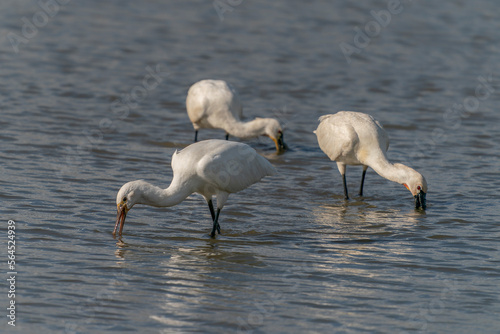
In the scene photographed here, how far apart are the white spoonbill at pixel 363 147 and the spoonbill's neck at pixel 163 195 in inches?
127

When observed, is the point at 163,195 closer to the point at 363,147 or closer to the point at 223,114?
the point at 363,147

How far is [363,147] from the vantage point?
1203 cm

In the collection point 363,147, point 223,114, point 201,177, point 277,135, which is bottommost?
point 201,177

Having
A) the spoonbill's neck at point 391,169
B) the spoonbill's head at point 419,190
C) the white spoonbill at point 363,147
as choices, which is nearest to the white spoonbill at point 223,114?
the white spoonbill at point 363,147

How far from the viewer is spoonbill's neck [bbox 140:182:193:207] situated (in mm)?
9336

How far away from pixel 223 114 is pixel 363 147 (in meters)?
3.60

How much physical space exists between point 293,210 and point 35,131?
17.0 ft

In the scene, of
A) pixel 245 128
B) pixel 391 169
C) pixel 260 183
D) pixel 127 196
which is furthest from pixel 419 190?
pixel 245 128

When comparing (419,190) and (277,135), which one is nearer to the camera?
(419,190)

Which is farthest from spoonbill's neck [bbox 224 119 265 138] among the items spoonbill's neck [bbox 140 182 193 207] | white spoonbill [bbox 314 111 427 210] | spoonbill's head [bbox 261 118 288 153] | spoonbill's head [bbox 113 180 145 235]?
spoonbill's head [bbox 113 180 145 235]

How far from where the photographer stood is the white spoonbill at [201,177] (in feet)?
30.5

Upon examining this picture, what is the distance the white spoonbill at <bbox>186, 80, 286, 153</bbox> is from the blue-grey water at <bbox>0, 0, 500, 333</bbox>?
0.46m

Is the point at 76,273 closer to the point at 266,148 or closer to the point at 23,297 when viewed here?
the point at 23,297

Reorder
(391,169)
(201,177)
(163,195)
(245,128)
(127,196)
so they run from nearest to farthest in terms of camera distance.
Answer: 1. (127,196)
2. (163,195)
3. (201,177)
4. (391,169)
5. (245,128)
